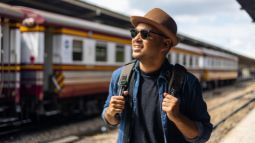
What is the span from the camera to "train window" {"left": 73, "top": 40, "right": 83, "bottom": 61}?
14054 millimetres

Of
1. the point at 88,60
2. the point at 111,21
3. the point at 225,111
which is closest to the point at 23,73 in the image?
the point at 88,60

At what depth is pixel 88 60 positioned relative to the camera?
14.8 metres

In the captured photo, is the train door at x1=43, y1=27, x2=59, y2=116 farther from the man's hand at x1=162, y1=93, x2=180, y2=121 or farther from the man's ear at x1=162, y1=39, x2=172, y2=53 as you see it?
the man's hand at x1=162, y1=93, x2=180, y2=121

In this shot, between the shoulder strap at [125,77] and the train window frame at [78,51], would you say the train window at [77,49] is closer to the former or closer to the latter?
the train window frame at [78,51]

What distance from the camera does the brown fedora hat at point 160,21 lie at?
2.84 metres

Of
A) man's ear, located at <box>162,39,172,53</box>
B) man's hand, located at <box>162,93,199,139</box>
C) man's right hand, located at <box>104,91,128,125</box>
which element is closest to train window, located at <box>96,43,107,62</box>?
man's ear, located at <box>162,39,172,53</box>

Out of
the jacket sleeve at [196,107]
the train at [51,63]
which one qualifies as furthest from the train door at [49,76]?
the jacket sleeve at [196,107]

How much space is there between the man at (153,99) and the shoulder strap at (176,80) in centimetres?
3

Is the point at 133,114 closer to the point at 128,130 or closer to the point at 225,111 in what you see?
the point at 128,130

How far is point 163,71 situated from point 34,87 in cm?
1025

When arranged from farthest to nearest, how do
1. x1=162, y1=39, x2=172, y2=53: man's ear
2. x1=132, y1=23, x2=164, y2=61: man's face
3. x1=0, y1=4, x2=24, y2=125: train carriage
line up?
x1=0, y1=4, x2=24, y2=125: train carriage → x1=162, y1=39, x2=172, y2=53: man's ear → x1=132, y1=23, x2=164, y2=61: man's face

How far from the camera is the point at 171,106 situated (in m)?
2.56

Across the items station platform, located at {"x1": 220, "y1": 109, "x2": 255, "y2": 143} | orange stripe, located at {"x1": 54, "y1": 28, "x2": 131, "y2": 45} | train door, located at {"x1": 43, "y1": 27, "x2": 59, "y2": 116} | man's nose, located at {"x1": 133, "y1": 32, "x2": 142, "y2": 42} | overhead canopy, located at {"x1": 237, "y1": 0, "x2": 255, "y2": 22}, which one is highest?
overhead canopy, located at {"x1": 237, "y1": 0, "x2": 255, "y2": 22}

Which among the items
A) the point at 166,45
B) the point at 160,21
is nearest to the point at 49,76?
the point at 166,45
